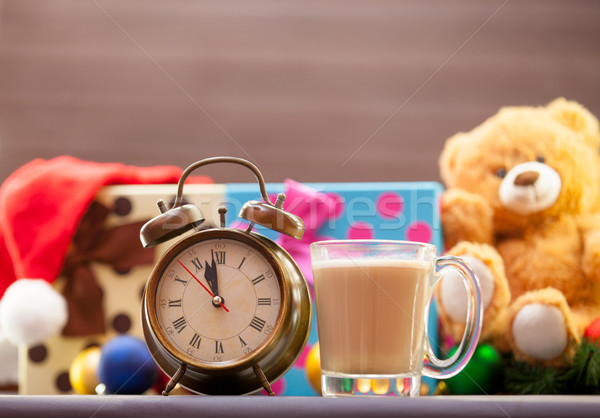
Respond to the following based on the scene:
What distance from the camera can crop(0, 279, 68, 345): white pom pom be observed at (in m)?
1.11

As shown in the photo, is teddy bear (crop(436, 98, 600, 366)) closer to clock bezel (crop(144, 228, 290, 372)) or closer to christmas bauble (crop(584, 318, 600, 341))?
christmas bauble (crop(584, 318, 600, 341))

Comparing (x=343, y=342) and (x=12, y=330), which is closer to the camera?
(x=343, y=342)

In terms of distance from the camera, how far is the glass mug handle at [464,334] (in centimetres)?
80

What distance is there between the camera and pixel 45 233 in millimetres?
1174

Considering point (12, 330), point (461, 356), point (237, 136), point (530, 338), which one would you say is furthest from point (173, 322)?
point (237, 136)

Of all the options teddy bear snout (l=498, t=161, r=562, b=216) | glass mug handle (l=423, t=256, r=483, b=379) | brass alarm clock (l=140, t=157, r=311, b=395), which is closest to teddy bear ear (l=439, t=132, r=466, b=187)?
teddy bear snout (l=498, t=161, r=562, b=216)

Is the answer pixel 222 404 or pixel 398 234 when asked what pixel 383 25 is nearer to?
pixel 398 234

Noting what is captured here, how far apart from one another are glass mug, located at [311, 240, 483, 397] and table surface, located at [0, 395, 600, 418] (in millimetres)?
79

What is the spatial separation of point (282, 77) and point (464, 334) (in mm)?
1073

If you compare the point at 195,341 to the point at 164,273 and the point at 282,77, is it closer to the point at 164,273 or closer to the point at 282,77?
the point at 164,273

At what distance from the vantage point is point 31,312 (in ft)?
3.62

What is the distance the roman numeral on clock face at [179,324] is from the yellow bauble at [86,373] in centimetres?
34

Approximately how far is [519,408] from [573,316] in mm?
503

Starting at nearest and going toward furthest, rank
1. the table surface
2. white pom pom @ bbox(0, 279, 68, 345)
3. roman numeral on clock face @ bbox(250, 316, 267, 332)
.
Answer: the table surface
roman numeral on clock face @ bbox(250, 316, 267, 332)
white pom pom @ bbox(0, 279, 68, 345)
